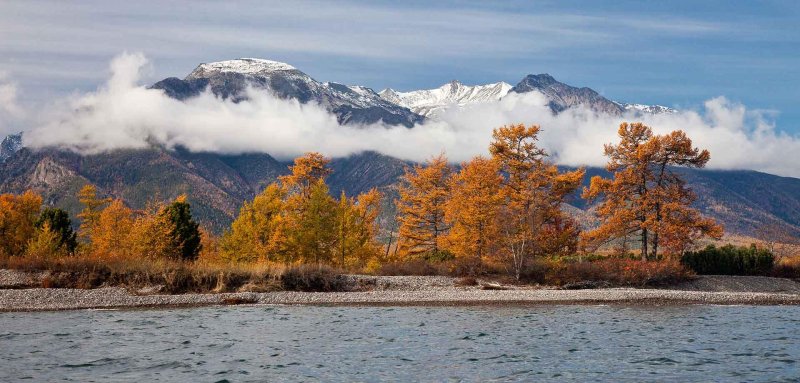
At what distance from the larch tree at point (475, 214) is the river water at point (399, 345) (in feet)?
56.3

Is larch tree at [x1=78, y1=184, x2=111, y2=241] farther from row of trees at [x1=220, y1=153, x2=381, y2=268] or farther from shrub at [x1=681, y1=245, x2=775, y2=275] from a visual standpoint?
shrub at [x1=681, y1=245, x2=775, y2=275]

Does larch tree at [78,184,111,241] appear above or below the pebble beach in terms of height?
above

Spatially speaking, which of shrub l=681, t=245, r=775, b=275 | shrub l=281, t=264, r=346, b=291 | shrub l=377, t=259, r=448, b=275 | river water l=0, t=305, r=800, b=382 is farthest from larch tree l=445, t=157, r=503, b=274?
shrub l=681, t=245, r=775, b=275

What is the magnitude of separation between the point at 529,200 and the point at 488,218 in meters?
4.18

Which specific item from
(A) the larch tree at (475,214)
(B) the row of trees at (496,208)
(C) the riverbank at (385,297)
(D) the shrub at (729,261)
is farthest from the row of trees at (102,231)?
(D) the shrub at (729,261)

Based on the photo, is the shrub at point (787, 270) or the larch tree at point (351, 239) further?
the shrub at point (787, 270)

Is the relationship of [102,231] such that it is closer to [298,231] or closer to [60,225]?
[60,225]

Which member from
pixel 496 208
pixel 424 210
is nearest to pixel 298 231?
pixel 424 210

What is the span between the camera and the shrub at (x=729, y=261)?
62.5 m

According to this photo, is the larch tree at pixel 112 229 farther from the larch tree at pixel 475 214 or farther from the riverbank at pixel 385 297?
the larch tree at pixel 475 214

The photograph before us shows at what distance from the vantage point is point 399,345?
89.4 ft

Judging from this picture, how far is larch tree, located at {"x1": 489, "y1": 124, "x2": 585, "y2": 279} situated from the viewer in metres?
56.3

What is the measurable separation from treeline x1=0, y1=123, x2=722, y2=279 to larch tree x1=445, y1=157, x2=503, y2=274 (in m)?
0.10

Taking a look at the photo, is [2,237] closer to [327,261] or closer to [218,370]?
[327,261]
